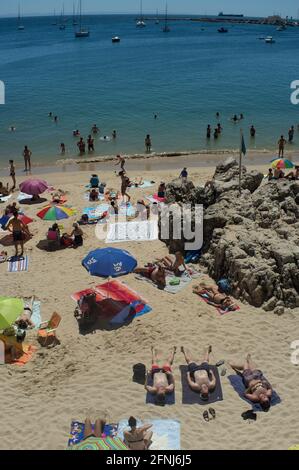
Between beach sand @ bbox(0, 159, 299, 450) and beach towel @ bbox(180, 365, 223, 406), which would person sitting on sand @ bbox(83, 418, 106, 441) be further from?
beach towel @ bbox(180, 365, 223, 406)

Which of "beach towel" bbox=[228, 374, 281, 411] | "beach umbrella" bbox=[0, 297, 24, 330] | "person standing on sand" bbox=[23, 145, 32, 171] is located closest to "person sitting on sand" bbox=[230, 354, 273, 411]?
"beach towel" bbox=[228, 374, 281, 411]

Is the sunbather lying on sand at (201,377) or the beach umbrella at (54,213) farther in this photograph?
the beach umbrella at (54,213)

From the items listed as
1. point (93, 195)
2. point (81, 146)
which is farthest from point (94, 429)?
point (81, 146)

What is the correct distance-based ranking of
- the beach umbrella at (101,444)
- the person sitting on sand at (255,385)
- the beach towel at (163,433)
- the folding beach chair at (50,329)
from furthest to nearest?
the folding beach chair at (50,329), the person sitting on sand at (255,385), the beach towel at (163,433), the beach umbrella at (101,444)

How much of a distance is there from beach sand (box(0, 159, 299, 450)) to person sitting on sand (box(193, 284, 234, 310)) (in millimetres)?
220

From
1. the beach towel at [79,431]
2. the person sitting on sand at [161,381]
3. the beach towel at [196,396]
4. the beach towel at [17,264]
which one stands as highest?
the beach towel at [17,264]

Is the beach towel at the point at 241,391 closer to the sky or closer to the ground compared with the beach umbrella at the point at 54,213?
closer to the ground

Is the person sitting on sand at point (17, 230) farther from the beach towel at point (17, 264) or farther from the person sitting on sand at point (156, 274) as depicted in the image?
the person sitting on sand at point (156, 274)

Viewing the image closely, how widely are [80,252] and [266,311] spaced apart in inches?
230

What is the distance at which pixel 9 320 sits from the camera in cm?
907

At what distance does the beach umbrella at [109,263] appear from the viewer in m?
10.8

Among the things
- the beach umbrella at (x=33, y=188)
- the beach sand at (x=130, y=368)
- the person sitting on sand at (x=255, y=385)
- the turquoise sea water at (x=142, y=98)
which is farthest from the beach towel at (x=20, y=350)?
the turquoise sea water at (x=142, y=98)

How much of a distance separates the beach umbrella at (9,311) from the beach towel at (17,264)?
3.55 m

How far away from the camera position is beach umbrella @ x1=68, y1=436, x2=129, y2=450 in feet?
23.5
